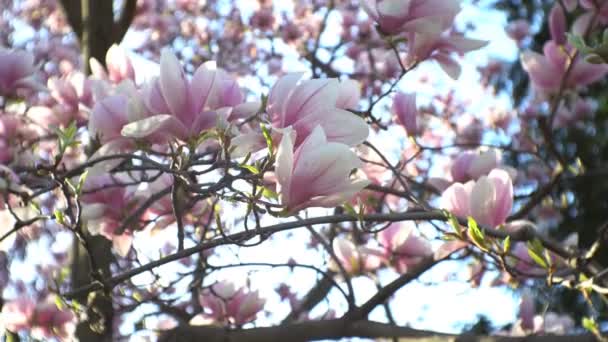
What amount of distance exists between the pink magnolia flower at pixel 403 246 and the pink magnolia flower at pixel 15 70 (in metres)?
0.96

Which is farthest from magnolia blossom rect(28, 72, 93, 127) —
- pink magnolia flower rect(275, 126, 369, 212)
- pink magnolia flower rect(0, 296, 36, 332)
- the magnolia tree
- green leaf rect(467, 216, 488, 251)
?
green leaf rect(467, 216, 488, 251)

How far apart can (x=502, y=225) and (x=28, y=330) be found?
1492mm

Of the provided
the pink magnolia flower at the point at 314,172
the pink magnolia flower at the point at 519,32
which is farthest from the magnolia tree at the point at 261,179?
the pink magnolia flower at the point at 519,32

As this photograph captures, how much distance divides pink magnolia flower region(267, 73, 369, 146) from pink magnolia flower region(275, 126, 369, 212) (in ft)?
0.22

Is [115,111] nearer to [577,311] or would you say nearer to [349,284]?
[349,284]

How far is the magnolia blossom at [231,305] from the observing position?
2086 mm

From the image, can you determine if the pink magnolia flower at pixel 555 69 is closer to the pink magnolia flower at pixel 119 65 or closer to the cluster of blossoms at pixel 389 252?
the cluster of blossoms at pixel 389 252

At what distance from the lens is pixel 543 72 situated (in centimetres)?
198

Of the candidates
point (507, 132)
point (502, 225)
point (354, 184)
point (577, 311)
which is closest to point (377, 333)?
point (502, 225)

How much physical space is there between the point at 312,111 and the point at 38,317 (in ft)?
4.73

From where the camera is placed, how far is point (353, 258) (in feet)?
6.63

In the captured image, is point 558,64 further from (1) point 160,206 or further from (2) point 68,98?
(2) point 68,98

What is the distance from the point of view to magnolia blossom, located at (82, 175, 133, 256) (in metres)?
1.61

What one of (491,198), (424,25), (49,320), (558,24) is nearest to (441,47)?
(424,25)
